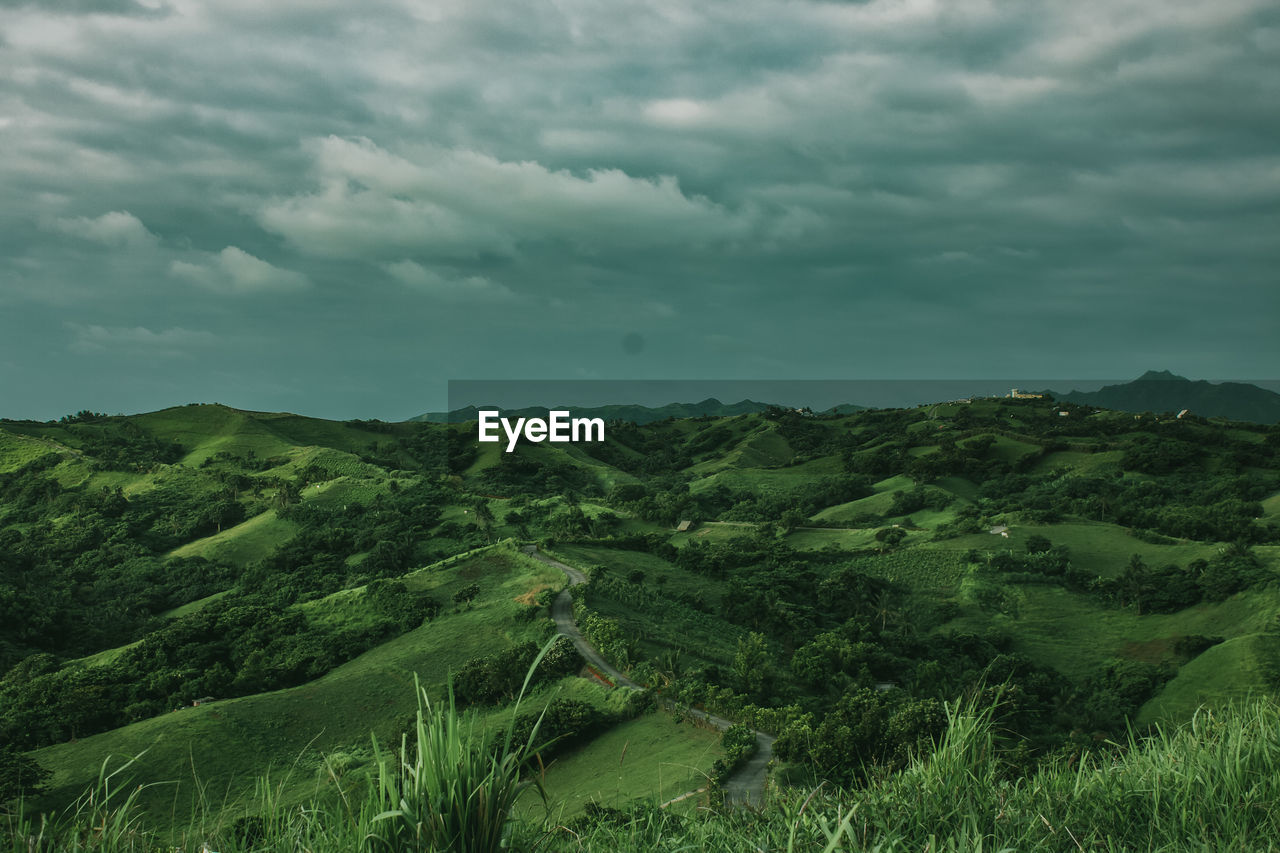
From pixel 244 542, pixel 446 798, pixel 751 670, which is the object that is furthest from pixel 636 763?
pixel 244 542

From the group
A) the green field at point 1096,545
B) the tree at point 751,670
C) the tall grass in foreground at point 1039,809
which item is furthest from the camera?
the green field at point 1096,545

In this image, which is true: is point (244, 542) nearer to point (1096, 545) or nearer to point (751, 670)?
point (751, 670)

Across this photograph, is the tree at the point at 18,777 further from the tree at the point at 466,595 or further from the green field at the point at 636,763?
the tree at the point at 466,595

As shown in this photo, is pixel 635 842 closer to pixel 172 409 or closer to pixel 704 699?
pixel 704 699

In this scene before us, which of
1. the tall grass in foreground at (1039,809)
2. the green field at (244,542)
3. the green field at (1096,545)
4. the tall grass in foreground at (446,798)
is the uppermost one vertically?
the tall grass in foreground at (446,798)

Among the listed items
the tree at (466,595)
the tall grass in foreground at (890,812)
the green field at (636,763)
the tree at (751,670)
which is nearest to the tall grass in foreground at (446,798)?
the tall grass in foreground at (890,812)

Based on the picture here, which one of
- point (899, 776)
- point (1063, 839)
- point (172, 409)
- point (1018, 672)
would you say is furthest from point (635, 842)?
point (172, 409)
